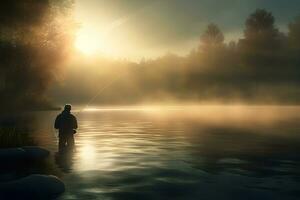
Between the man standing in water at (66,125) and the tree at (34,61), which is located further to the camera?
the tree at (34,61)

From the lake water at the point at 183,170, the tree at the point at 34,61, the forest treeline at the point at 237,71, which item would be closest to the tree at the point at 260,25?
the forest treeline at the point at 237,71

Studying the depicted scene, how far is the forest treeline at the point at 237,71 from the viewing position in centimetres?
11175

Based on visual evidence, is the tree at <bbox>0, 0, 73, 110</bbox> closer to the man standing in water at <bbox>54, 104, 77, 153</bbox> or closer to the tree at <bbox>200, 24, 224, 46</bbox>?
the man standing in water at <bbox>54, 104, 77, 153</bbox>

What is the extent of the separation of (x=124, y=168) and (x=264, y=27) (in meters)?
100

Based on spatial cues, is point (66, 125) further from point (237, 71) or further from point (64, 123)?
point (237, 71)

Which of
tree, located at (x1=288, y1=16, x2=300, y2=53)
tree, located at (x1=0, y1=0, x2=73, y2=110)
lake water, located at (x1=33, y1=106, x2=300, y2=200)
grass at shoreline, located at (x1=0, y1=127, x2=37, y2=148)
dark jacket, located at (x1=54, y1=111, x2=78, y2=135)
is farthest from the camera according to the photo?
tree, located at (x1=288, y1=16, x2=300, y2=53)

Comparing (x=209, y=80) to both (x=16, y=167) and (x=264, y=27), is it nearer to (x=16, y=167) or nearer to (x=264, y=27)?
(x=264, y=27)

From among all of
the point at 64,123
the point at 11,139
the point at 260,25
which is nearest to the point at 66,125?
the point at 64,123

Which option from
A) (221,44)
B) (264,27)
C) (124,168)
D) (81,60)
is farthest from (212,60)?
(124,168)

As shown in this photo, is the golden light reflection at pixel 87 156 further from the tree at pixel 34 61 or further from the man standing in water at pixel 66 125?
the tree at pixel 34 61

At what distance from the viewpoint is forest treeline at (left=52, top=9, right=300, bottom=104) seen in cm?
11175

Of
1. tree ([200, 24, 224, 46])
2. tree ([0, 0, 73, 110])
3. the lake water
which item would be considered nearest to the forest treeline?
tree ([200, 24, 224, 46])

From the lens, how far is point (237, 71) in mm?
120000

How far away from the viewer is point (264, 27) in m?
112
